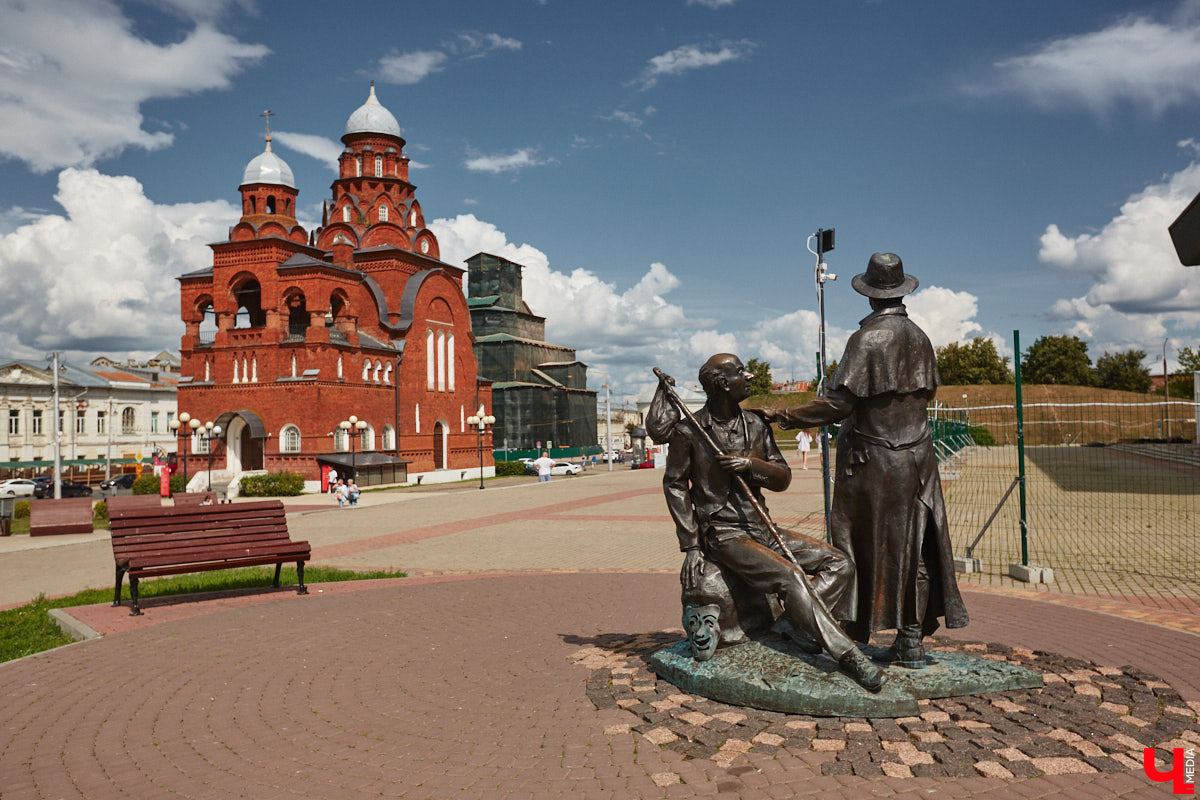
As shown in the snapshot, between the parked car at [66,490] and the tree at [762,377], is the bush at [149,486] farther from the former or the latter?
the tree at [762,377]

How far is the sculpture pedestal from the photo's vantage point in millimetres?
4402

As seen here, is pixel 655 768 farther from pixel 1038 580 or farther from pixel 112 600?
pixel 112 600

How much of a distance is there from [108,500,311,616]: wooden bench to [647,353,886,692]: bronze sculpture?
17.8ft

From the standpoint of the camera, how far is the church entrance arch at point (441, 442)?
43719 mm

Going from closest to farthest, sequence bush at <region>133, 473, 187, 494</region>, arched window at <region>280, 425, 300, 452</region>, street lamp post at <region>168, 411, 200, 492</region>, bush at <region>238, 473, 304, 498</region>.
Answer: bush at <region>133, 473, 187, 494</region>, bush at <region>238, 473, 304, 498</region>, street lamp post at <region>168, 411, 200, 492</region>, arched window at <region>280, 425, 300, 452</region>

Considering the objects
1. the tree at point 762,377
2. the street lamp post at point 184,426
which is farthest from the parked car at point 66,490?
the tree at point 762,377

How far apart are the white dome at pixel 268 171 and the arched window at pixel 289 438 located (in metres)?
14.4

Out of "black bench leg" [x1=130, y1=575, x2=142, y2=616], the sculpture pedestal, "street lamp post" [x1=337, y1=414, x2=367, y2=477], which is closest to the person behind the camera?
the sculpture pedestal

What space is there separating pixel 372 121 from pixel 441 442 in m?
19.6

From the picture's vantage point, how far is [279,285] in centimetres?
3734

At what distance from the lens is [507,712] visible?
4816 millimetres

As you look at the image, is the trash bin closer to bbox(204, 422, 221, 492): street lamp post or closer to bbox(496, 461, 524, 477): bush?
bbox(204, 422, 221, 492): street lamp post

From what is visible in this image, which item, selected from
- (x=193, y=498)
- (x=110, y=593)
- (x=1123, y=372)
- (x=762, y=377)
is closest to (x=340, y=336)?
(x=193, y=498)

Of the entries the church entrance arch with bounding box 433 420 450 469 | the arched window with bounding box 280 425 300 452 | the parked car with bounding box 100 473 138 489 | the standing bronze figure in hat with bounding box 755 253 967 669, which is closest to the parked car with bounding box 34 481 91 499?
the parked car with bounding box 100 473 138 489
